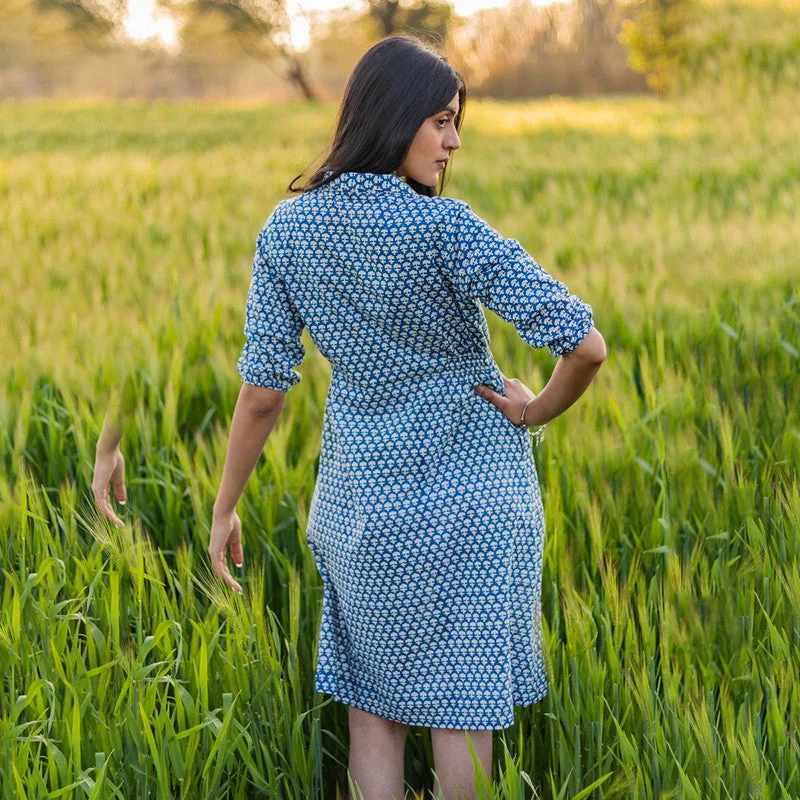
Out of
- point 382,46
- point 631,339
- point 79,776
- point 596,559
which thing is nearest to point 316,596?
point 596,559

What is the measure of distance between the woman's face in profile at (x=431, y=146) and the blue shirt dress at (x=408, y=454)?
4 cm

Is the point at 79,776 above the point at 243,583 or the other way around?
above

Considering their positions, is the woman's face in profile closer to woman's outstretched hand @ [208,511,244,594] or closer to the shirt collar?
the shirt collar

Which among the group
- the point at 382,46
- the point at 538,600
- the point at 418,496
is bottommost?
the point at 538,600

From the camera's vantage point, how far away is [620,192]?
551 centimetres

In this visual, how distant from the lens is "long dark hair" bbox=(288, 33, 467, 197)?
138cm

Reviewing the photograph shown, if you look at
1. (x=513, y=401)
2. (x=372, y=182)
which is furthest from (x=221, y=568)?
(x=372, y=182)

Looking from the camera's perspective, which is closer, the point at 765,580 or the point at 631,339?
the point at 765,580

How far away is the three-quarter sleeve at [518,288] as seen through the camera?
1303mm

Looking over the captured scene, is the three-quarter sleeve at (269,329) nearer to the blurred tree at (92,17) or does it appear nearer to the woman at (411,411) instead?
the woman at (411,411)

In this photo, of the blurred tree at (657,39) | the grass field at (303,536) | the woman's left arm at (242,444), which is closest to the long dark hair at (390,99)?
the grass field at (303,536)

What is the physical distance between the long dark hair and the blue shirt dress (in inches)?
1.2

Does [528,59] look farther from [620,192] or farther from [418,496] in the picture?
[418,496]

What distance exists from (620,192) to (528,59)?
2022 cm
